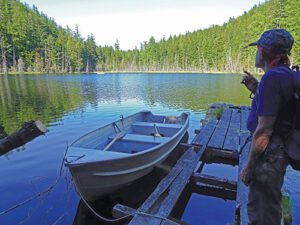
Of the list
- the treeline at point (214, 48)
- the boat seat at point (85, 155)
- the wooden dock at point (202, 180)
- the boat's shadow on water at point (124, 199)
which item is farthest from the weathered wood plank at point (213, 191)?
the treeline at point (214, 48)

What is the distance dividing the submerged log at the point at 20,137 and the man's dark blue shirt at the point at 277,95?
2687 millimetres

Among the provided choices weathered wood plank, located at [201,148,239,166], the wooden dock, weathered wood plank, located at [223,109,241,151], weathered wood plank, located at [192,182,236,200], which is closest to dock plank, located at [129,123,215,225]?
the wooden dock

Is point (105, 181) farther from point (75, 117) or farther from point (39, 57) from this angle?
point (39, 57)

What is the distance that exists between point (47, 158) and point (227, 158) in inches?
266

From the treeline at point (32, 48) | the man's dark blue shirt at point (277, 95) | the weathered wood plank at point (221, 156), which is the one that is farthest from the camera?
the treeline at point (32, 48)

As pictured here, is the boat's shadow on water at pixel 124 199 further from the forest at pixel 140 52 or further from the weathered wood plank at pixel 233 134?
the forest at pixel 140 52

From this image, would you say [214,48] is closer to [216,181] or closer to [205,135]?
[205,135]

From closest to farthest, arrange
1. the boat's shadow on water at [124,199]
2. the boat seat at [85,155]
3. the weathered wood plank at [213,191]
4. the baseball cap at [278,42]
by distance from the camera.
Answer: the baseball cap at [278,42] < the boat seat at [85,155] < the boat's shadow on water at [124,199] < the weathered wood plank at [213,191]

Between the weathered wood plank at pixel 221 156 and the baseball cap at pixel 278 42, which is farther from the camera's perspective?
the weathered wood plank at pixel 221 156

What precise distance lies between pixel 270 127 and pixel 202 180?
4.05 meters

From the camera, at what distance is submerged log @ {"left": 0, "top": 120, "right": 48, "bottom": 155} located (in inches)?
119

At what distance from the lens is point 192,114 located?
1789 cm

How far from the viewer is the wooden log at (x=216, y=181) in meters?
5.82

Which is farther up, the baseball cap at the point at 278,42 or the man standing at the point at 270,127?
the baseball cap at the point at 278,42
